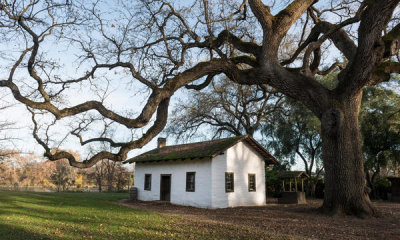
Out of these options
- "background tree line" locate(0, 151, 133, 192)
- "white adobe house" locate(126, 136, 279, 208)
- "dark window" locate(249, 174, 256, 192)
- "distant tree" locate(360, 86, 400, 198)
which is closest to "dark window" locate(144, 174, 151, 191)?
"white adobe house" locate(126, 136, 279, 208)

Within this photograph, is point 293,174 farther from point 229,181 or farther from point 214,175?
point 214,175

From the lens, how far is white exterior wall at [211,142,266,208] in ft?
54.5

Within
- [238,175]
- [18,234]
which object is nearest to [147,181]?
[238,175]

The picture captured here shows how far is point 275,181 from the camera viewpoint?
25.9 meters

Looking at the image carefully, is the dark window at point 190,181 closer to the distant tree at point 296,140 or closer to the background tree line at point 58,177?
the distant tree at point 296,140

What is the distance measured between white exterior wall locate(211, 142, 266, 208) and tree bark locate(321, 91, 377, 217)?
660 cm

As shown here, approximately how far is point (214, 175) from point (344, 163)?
7628 mm

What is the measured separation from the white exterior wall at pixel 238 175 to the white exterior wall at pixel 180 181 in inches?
20.4

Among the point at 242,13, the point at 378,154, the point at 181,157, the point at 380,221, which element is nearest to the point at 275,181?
the point at 378,154

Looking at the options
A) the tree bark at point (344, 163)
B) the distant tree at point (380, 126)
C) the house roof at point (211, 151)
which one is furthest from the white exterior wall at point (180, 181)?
the distant tree at point (380, 126)

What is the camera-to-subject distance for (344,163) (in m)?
10.8

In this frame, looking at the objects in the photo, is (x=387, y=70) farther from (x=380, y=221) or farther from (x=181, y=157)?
(x=181, y=157)

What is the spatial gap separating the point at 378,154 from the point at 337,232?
19073 mm

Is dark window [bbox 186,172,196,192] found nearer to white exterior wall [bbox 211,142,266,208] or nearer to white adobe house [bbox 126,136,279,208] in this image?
white adobe house [bbox 126,136,279,208]
